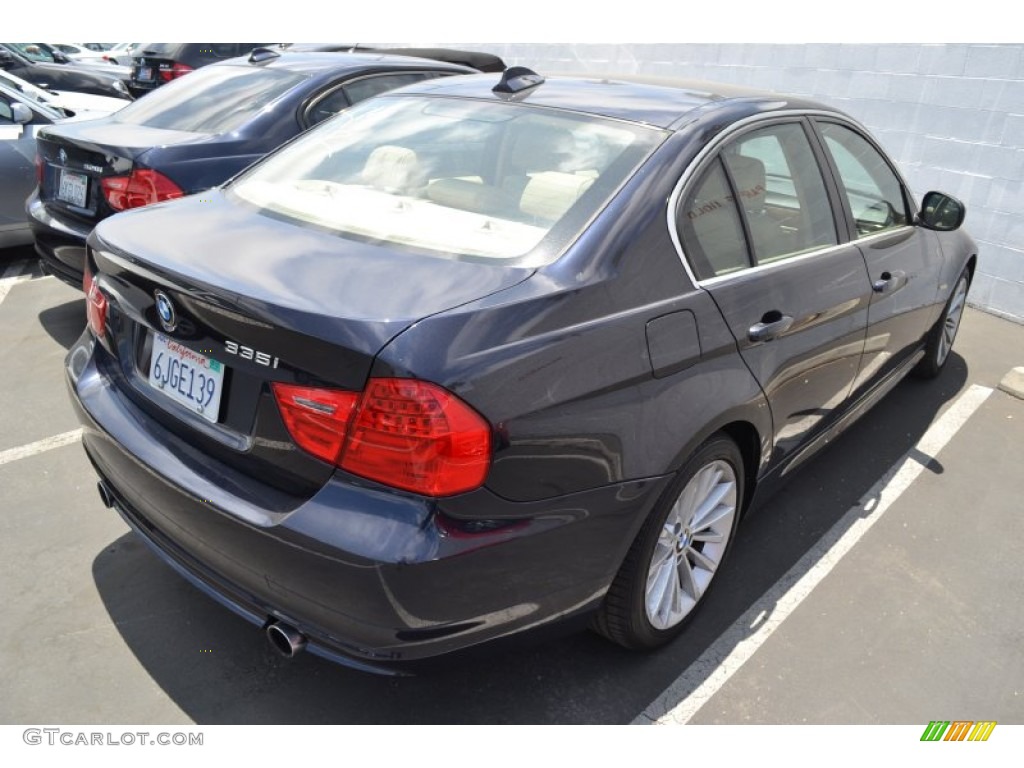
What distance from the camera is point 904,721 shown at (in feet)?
8.09

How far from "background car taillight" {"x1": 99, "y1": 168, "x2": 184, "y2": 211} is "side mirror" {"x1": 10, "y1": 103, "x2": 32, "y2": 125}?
2537 millimetres

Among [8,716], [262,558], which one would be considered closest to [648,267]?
[262,558]

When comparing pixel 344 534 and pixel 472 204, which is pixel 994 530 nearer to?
pixel 472 204

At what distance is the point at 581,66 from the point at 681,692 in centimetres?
855

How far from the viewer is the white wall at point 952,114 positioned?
6066 millimetres

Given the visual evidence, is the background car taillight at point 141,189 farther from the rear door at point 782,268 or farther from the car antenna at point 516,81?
the rear door at point 782,268

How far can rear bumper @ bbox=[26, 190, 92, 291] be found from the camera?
440 cm

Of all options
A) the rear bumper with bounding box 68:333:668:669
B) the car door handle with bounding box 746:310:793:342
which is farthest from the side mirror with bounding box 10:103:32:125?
the car door handle with bounding box 746:310:793:342

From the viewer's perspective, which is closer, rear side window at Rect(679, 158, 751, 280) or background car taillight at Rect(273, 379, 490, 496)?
background car taillight at Rect(273, 379, 490, 496)

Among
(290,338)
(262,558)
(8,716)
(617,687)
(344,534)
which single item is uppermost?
(290,338)

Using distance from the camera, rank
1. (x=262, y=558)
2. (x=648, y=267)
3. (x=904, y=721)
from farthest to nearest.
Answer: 1. (x=904, y=721)
2. (x=648, y=267)
3. (x=262, y=558)

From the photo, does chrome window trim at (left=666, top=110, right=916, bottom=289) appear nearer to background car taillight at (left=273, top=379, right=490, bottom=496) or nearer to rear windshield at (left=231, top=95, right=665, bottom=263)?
rear windshield at (left=231, top=95, right=665, bottom=263)

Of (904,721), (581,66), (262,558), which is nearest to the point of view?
(262,558)

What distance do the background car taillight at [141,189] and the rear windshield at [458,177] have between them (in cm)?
145
